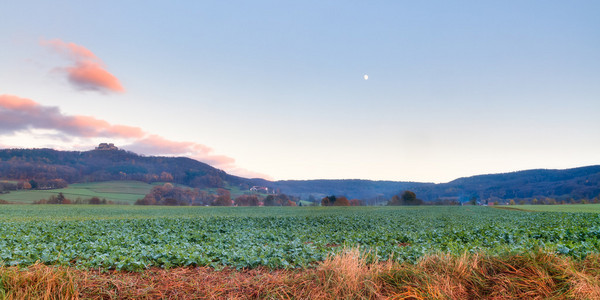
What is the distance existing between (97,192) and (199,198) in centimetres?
3197

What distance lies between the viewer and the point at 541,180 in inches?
4850

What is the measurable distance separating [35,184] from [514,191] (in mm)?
172771

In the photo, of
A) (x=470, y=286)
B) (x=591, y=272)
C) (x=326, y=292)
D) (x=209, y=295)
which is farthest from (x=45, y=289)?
(x=591, y=272)

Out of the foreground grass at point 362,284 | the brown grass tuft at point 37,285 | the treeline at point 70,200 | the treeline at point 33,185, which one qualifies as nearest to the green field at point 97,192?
the treeline at point 70,200

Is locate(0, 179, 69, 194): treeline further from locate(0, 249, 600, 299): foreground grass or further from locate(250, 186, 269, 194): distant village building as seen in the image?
locate(0, 249, 600, 299): foreground grass

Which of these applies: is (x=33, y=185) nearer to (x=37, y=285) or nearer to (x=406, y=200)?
(x=406, y=200)

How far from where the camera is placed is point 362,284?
15.4ft

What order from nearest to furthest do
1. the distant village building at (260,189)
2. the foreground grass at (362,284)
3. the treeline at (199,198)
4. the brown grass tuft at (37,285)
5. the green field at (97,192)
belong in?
1. the brown grass tuft at (37,285)
2. the foreground grass at (362,284)
3. the green field at (97,192)
4. the treeline at (199,198)
5. the distant village building at (260,189)

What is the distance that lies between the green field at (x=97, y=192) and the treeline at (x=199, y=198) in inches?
254

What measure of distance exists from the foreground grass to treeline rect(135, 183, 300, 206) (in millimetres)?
102398

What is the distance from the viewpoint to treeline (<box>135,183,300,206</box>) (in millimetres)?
102375

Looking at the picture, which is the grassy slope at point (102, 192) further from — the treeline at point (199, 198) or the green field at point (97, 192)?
the treeline at point (199, 198)

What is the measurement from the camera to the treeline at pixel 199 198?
102375 millimetres

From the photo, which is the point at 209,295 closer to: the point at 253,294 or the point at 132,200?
the point at 253,294
